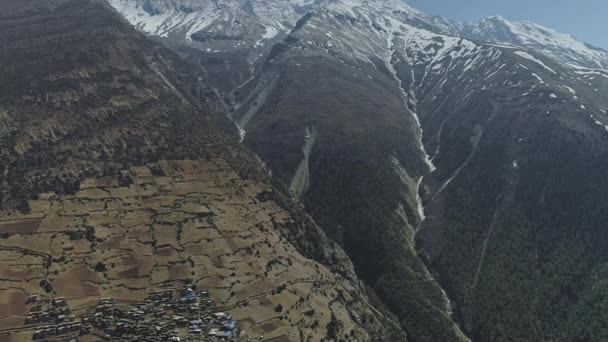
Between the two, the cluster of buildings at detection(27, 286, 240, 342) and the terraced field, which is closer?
the cluster of buildings at detection(27, 286, 240, 342)

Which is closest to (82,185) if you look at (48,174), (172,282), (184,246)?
(48,174)

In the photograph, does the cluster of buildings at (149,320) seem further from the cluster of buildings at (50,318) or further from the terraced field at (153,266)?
the terraced field at (153,266)

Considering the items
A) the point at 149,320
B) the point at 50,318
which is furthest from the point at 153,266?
the point at 50,318

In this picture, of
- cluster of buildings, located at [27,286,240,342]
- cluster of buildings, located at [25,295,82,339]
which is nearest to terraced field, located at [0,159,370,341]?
cluster of buildings, located at [25,295,82,339]

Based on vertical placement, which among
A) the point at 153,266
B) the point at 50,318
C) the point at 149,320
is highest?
the point at 50,318

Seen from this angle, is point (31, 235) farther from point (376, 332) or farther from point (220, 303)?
point (376, 332)

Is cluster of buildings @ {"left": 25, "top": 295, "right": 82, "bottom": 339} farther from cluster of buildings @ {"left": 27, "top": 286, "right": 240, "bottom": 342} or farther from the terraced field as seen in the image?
the terraced field

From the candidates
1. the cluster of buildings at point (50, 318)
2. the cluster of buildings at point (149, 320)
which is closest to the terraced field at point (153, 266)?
the cluster of buildings at point (50, 318)

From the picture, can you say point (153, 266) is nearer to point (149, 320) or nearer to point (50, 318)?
point (149, 320)
